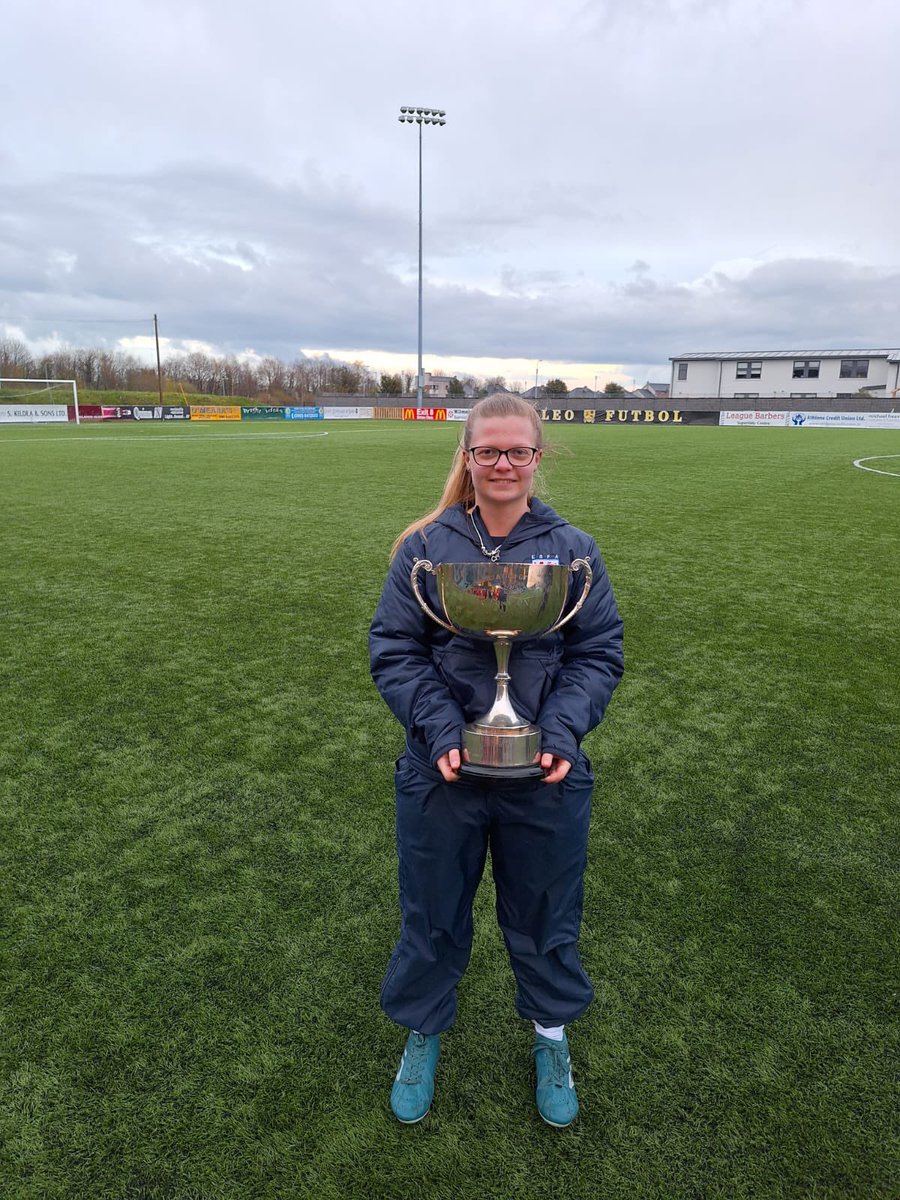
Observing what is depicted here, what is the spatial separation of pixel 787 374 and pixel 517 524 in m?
64.4

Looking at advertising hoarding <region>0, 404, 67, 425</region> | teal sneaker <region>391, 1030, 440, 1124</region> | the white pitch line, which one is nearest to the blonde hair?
teal sneaker <region>391, 1030, 440, 1124</region>

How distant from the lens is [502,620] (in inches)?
62.0

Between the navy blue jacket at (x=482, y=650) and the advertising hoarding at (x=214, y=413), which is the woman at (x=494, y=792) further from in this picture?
the advertising hoarding at (x=214, y=413)

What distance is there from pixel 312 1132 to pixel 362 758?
1.75 metres

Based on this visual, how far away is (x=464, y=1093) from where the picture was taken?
6.07 ft

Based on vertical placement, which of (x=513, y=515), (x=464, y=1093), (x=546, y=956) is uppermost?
(x=513, y=515)

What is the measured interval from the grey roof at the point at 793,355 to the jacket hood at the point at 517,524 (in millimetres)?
63940

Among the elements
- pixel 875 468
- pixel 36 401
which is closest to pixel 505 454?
pixel 875 468

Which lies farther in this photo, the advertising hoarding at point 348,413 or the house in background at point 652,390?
the house in background at point 652,390

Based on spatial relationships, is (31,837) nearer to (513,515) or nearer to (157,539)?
(513,515)

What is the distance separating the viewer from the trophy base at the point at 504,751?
59.1 inches

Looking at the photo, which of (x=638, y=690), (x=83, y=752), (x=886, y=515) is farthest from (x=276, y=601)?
(x=886, y=515)

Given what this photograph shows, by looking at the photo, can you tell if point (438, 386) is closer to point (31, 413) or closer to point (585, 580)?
point (31, 413)

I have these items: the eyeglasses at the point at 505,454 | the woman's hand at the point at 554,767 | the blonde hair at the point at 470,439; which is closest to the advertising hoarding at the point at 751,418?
the blonde hair at the point at 470,439
